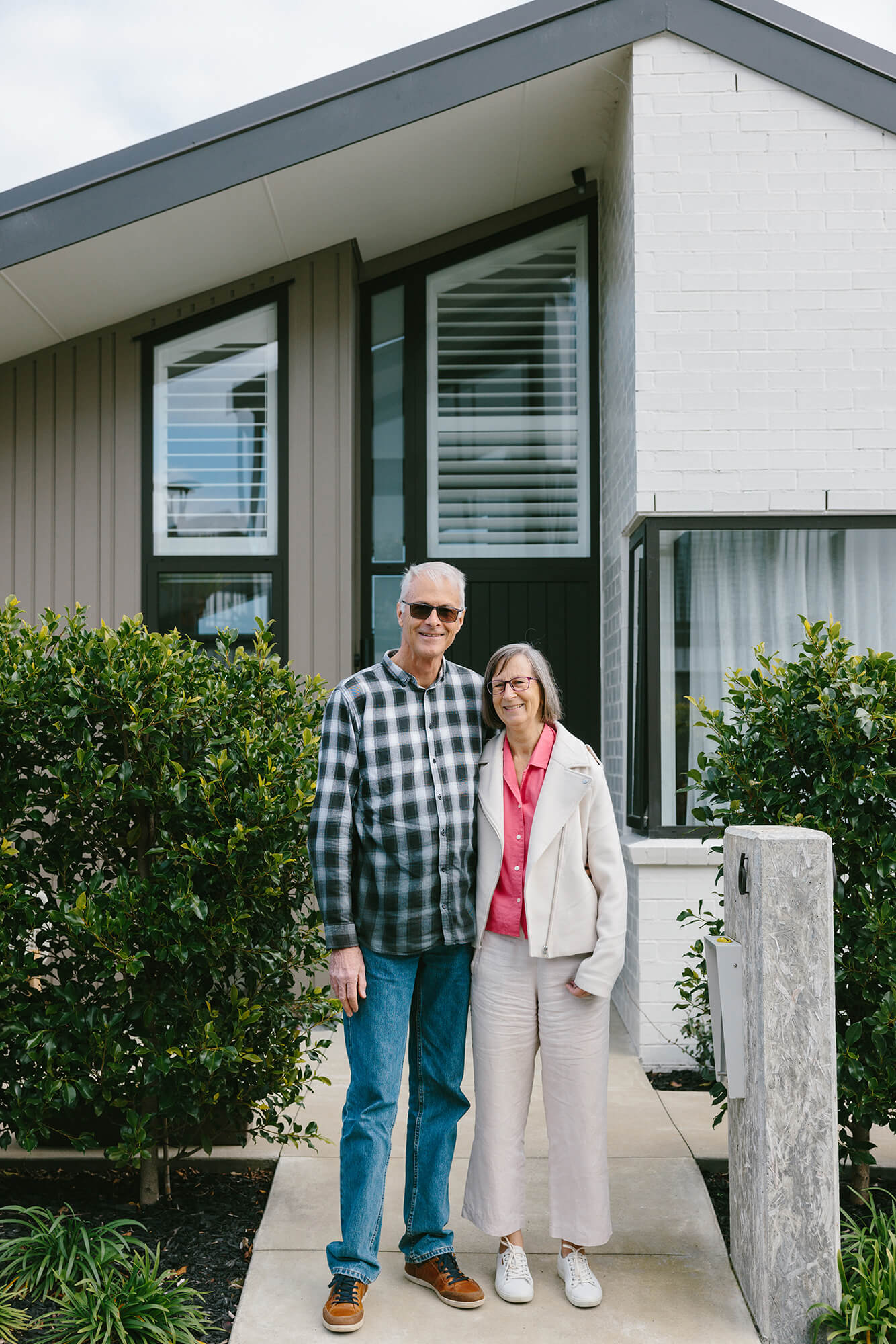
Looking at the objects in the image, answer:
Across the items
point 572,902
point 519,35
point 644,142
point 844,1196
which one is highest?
point 519,35

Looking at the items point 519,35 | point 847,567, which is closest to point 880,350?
point 847,567

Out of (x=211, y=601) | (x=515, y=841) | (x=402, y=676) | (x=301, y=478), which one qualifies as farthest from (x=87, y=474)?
(x=515, y=841)

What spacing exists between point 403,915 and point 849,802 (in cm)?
139

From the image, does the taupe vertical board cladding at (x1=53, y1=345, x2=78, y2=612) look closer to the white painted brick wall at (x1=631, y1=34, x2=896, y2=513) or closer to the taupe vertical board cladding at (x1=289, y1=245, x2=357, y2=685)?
the taupe vertical board cladding at (x1=289, y1=245, x2=357, y2=685)

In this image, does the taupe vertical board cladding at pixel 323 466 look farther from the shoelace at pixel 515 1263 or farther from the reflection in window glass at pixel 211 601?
the shoelace at pixel 515 1263

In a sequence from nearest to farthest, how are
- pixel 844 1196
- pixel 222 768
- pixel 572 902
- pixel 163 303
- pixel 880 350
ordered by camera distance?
pixel 572 902
pixel 222 768
pixel 844 1196
pixel 880 350
pixel 163 303

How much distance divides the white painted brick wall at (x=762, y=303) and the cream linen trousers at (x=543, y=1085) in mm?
2872

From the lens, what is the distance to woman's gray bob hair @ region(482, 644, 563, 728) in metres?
2.98

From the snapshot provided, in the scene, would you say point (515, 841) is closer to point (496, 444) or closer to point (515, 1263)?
point (515, 1263)

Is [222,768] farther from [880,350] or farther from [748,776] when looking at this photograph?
[880,350]

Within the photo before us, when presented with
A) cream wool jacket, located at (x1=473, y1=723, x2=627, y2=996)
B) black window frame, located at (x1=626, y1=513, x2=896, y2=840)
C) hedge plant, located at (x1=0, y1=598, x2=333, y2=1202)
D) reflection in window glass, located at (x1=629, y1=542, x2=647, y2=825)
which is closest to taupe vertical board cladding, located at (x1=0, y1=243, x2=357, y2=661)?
reflection in window glass, located at (x1=629, y1=542, x2=647, y2=825)

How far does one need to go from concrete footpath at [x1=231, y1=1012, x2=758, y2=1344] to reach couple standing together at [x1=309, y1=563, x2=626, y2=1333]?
7 cm

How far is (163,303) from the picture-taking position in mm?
6254

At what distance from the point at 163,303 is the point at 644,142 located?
2755 mm
